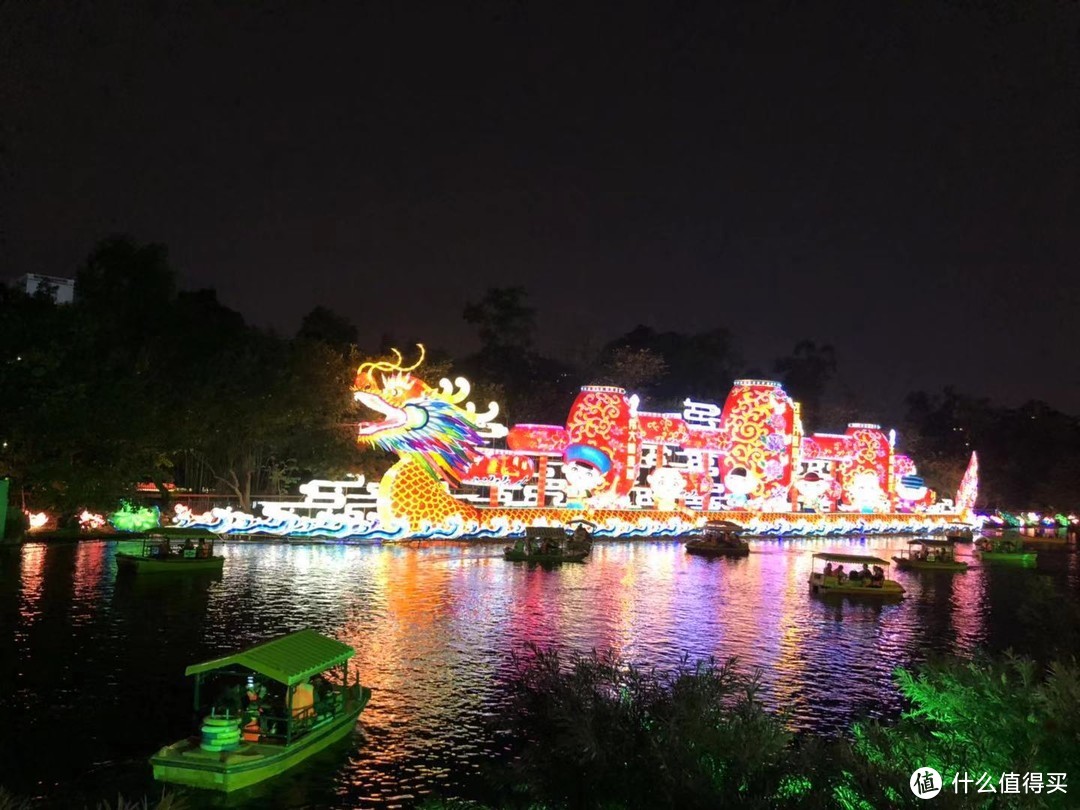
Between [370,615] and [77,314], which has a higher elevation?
[77,314]

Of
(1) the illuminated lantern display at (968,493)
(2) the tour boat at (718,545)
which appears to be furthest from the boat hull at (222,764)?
(1) the illuminated lantern display at (968,493)

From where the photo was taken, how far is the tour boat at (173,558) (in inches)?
1052

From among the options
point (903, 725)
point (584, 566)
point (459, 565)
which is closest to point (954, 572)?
point (584, 566)

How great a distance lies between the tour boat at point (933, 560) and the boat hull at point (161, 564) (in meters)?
25.6

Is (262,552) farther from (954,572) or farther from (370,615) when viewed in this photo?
(954,572)

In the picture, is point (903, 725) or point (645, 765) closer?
point (645, 765)

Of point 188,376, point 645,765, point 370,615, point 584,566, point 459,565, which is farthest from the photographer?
point 188,376

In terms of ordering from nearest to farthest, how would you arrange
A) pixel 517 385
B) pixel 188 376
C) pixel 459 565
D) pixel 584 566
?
pixel 459 565, pixel 584 566, pixel 188 376, pixel 517 385

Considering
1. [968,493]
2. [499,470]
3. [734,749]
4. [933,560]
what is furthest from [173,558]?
[968,493]

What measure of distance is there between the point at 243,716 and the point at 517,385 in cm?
5212

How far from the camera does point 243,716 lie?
12.3m

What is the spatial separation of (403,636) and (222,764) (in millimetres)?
8734

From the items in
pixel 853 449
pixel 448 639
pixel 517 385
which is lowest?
pixel 448 639

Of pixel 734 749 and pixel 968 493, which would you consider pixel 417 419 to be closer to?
pixel 734 749
